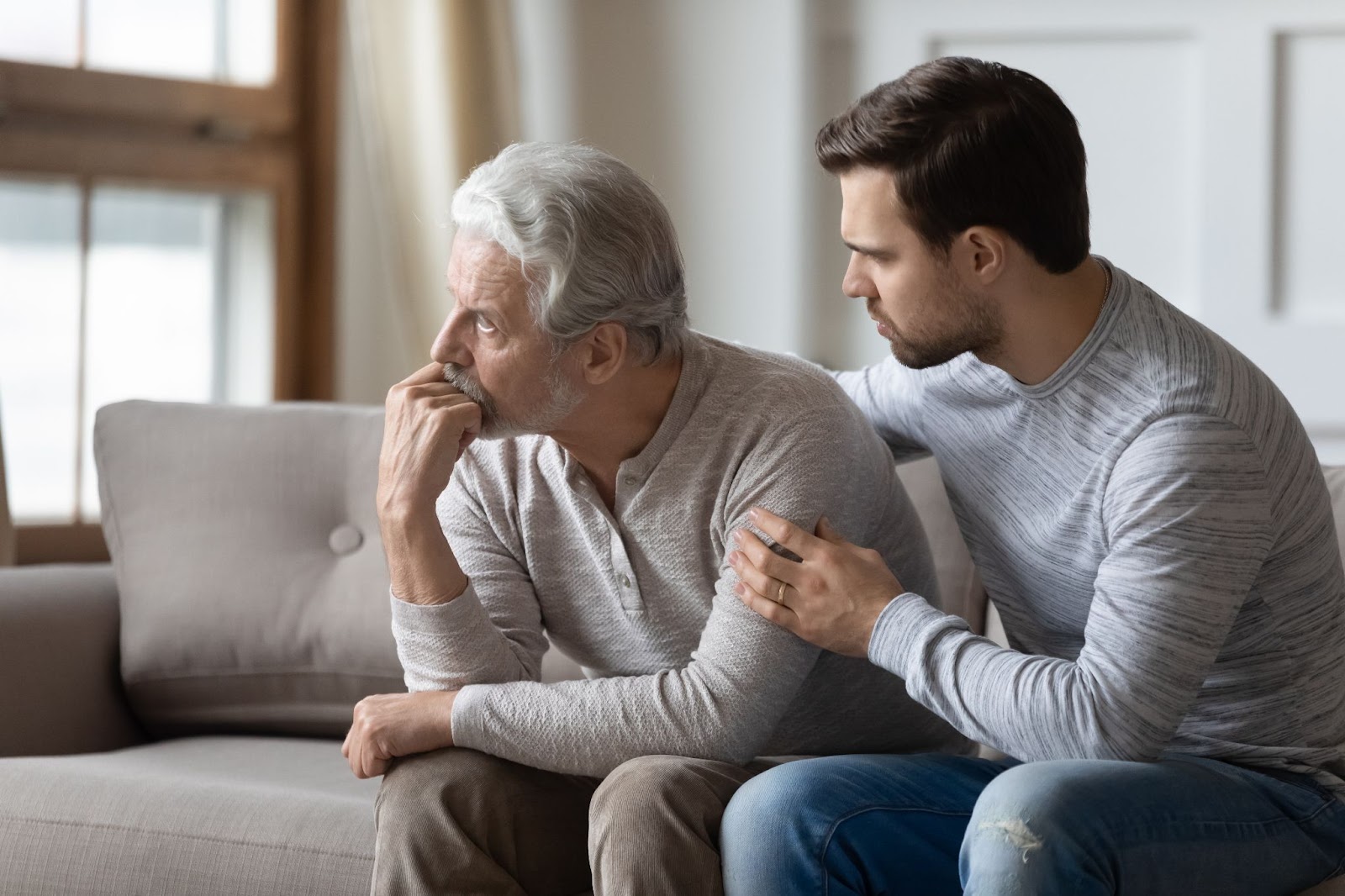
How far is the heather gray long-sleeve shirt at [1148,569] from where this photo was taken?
129cm

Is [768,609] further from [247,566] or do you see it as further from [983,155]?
[247,566]

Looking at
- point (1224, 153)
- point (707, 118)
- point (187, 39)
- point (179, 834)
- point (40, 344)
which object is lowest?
point (179, 834)

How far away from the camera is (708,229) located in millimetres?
3119

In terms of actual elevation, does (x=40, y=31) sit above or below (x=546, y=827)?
above

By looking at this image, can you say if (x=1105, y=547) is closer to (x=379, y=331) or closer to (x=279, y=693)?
(x=279, y=693)

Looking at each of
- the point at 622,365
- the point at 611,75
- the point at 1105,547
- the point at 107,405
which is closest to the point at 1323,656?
the point at 1105,547

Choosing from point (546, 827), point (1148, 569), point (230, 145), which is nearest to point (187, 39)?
point (230, 145)

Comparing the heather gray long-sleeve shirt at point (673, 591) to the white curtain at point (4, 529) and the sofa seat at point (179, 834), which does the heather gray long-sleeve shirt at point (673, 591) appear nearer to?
the sofa seat at point (179, 834)

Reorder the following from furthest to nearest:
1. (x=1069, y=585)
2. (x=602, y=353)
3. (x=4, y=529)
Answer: (x=4, y=529)
(x=602, y=353)
(x=1069, y=585)

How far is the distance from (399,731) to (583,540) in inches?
10.8

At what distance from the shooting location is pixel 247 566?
6.70 feet

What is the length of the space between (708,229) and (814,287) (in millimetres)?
240

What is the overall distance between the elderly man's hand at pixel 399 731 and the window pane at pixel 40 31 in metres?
1.69

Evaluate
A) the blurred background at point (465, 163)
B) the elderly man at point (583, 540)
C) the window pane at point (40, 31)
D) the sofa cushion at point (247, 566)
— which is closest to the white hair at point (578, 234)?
the elderly man at point (583, 540)
